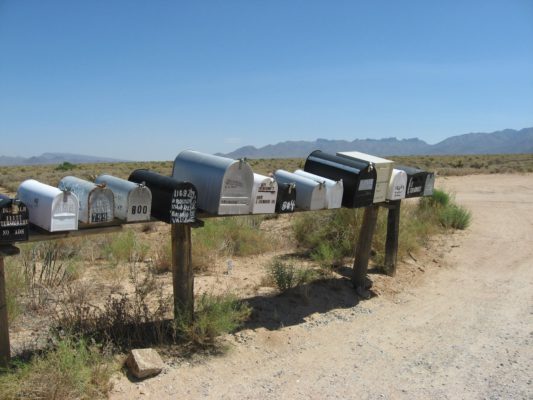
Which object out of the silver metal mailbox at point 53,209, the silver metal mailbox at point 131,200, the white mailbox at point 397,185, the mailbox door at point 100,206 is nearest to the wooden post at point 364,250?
the white mailbox at point 397,185

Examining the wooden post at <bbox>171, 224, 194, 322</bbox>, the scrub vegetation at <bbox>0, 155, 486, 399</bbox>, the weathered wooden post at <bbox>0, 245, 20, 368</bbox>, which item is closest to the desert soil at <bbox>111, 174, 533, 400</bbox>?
the scrub vegetation at <bbox>0, 155, 486, 399</bbox>

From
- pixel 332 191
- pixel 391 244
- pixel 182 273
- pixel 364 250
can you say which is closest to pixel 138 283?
pixel 182 273

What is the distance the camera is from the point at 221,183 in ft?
12.8

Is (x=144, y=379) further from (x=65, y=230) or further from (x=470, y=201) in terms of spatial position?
(x=470, y=201)

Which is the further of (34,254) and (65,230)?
(34,254)

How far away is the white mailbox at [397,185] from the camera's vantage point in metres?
5.70

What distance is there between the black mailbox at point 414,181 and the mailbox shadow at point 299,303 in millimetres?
1288

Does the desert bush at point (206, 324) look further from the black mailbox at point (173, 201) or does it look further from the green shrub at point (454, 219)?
the green shrub at point (454, 219)

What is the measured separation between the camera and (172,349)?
3938 mm

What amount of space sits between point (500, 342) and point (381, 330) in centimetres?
101

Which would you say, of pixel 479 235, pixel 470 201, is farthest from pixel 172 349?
pixel 470 201

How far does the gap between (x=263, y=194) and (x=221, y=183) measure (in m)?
0.47

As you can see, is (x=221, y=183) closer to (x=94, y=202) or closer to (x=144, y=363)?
(x=94, y=202)

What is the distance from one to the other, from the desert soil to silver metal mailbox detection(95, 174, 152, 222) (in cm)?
110
